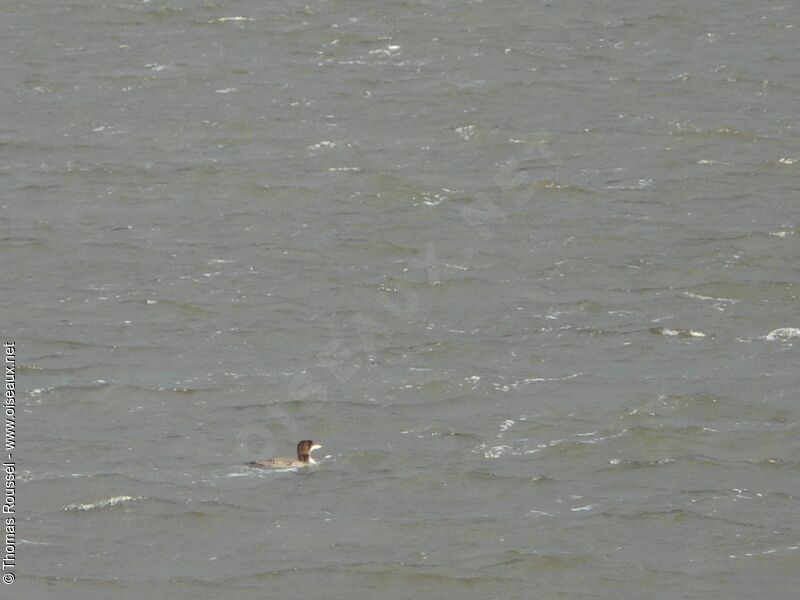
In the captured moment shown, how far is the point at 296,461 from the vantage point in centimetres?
1398

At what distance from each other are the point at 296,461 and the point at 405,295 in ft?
13.2

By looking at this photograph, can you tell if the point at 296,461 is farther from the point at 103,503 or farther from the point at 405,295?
the point at 405,295

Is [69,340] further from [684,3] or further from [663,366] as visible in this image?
[684,3]

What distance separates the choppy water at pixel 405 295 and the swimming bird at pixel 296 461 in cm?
12

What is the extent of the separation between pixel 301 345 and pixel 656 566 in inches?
198

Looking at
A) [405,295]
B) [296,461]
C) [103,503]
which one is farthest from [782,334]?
[103,503]

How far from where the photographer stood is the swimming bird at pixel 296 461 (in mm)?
13883

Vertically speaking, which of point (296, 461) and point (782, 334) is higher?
point (296, 461)

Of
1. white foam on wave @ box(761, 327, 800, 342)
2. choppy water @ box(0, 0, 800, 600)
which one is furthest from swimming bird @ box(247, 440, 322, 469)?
white foam on wave @ box(761, 327, 800, 342)

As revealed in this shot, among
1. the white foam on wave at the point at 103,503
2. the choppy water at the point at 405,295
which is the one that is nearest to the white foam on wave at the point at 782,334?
the choppy water at the point at 405,295

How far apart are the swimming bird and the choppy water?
115 millimetres

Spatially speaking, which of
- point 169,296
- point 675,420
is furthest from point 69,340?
point 675,420

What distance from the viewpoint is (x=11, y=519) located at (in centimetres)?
1315

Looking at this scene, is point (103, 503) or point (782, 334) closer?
point (103, 503)
